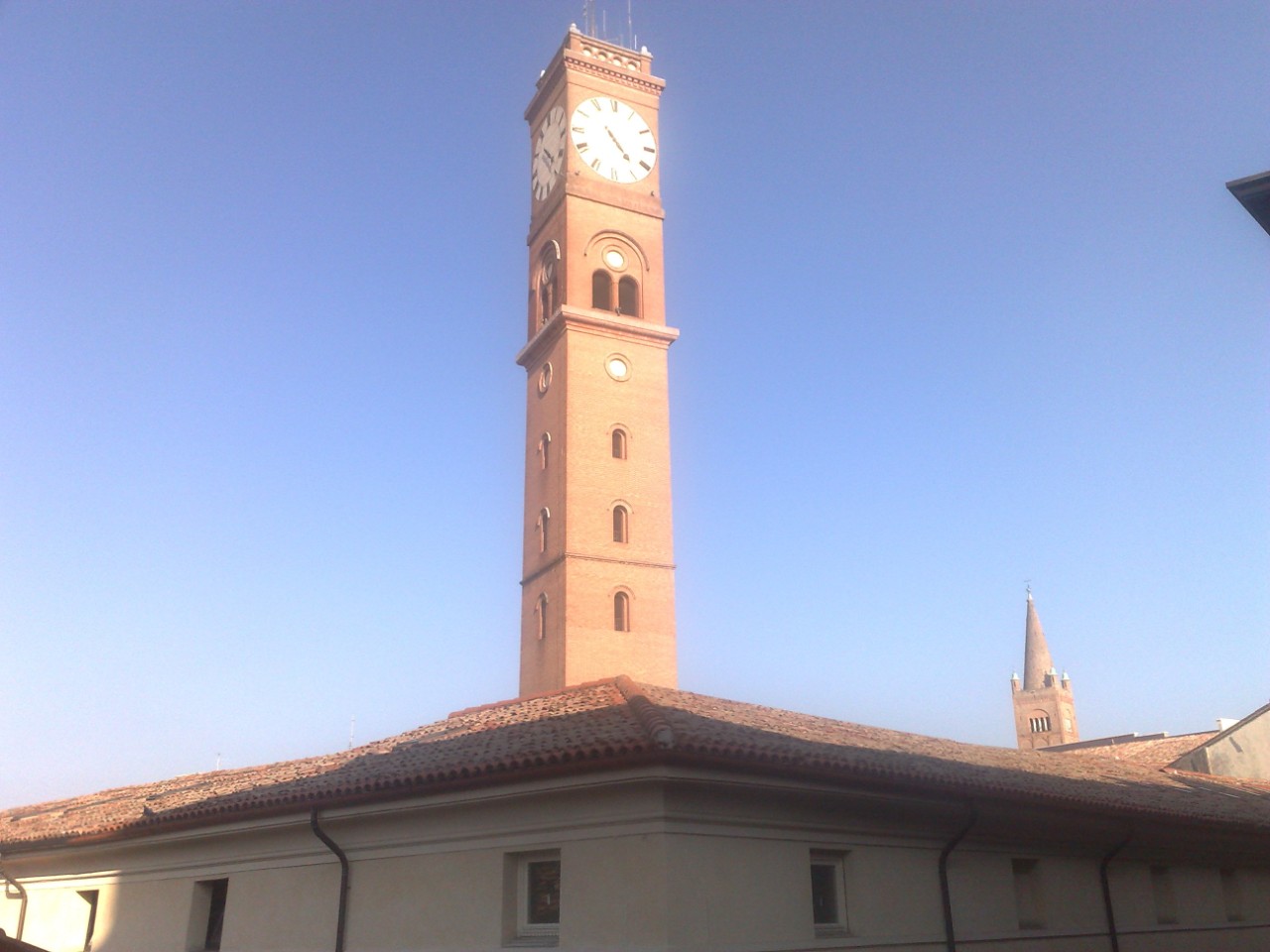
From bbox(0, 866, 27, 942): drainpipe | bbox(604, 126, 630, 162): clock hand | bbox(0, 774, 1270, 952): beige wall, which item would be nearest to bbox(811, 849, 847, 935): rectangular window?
bbox(0, 774, 1270, 952): beige wall

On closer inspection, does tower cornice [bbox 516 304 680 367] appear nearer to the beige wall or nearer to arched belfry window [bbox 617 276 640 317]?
arched belfry window [bbox 617 276 640 317]

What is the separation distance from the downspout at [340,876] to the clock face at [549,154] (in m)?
25.1

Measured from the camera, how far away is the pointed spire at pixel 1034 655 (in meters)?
96.9

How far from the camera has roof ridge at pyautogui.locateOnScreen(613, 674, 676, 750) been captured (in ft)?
33.7

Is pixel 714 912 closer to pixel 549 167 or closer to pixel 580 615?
pixel 580 615

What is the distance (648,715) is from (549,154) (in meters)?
27.3

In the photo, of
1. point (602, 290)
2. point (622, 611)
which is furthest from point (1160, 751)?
point (602, 290)

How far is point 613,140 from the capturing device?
115 ft

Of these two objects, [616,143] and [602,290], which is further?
[616,143]

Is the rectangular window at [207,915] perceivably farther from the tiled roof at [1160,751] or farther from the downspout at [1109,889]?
the tiled roof at [1160,751]

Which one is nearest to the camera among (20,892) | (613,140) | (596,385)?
(20,892)

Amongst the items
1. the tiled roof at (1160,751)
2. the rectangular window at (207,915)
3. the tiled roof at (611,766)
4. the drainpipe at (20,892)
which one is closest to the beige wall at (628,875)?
the rectangular window at (207,915)

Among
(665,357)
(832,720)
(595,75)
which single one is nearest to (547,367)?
(665,357)

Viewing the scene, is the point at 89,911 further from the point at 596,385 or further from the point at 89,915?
the point at 596,385
